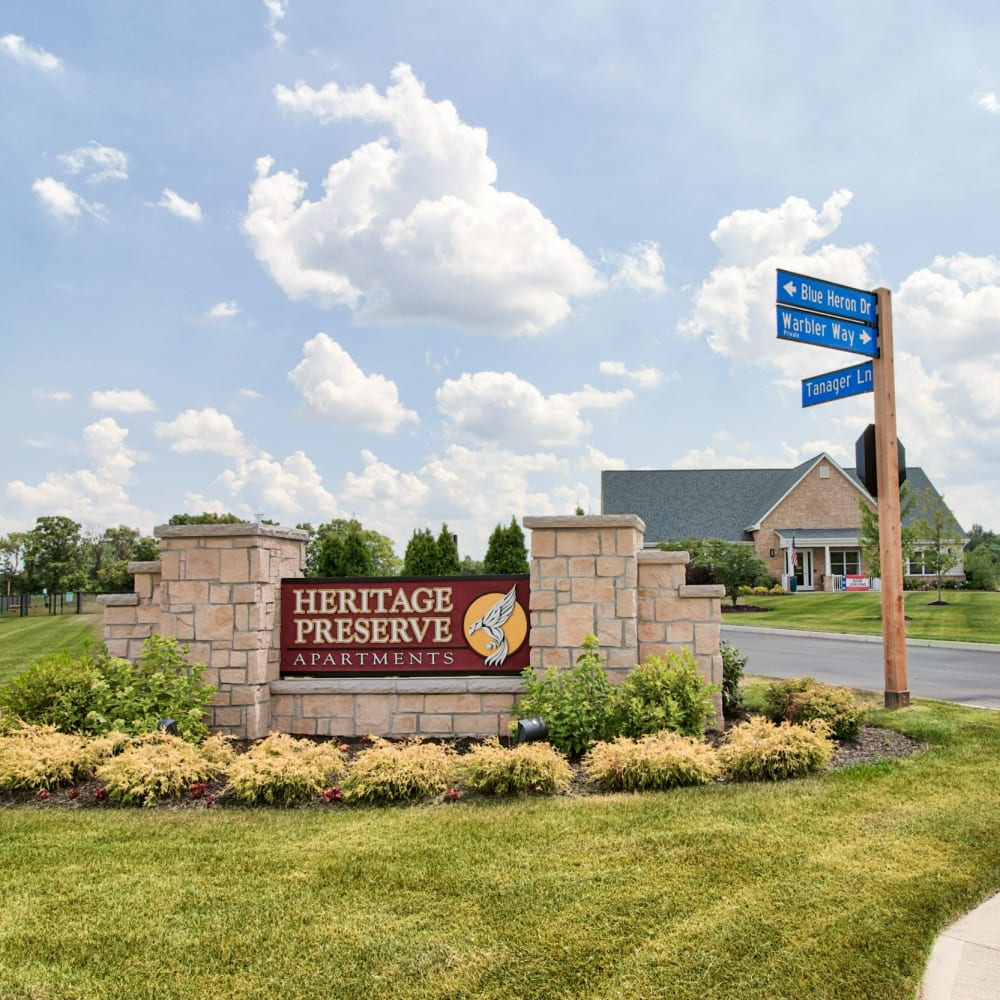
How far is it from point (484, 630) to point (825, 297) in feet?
17.4

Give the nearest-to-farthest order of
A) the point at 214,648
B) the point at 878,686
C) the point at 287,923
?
the point at 287,923 → the point at 214,648 → the point at 878,686

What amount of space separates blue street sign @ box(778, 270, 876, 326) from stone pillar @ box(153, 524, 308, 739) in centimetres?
A: 609

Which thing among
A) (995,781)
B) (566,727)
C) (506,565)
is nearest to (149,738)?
(566,727)

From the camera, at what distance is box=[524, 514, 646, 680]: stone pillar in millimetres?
8258

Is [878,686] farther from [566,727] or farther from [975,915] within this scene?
[975,915]

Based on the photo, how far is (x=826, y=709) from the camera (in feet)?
25.6

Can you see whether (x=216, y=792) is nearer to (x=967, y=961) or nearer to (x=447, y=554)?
(x=967, y=961)

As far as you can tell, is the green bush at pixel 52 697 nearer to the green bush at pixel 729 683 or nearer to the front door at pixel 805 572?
the green bush at pixel 729 683

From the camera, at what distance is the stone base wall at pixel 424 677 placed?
8297 millimetres

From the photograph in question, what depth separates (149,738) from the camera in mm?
7250

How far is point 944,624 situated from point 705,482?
80.4ft

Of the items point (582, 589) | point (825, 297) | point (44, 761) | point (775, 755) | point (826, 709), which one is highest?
point (825, 297)

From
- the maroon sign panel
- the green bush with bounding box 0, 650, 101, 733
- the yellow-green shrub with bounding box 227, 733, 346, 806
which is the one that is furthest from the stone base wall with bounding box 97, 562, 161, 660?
the yellow-green shrub with bounding box 227, 733, 346, 806

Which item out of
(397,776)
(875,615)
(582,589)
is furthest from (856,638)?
(397,776)
